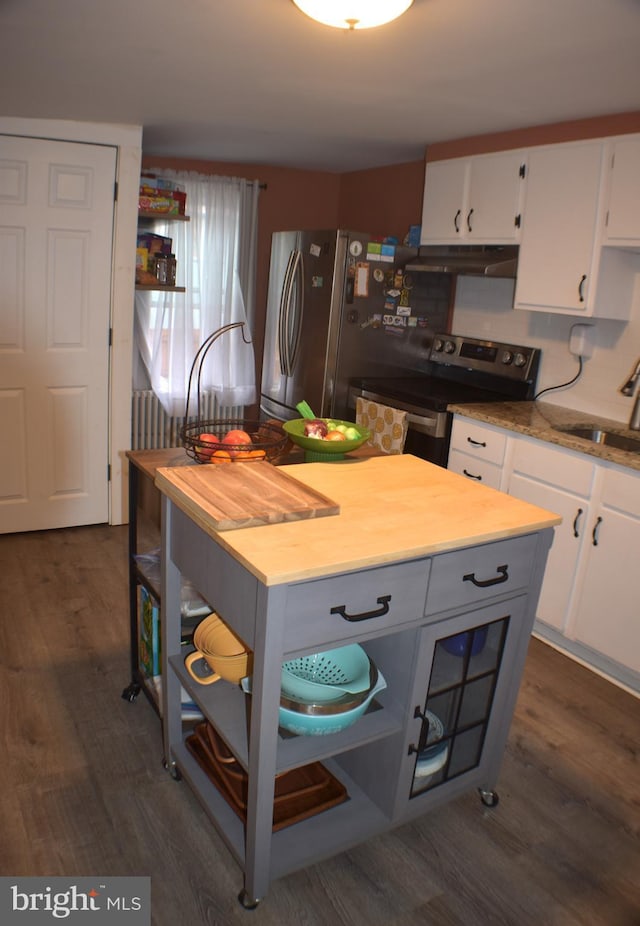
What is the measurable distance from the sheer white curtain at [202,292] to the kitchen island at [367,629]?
9.75 feet

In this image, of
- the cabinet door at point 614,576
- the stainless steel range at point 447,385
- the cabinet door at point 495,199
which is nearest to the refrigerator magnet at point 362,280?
the stainless steel range at point 447,385

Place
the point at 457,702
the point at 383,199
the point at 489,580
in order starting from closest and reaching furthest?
the point at 489,580
the point at 457,702
the point at 383,199

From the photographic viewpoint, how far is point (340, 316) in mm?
4117

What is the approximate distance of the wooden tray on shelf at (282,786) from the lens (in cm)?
191

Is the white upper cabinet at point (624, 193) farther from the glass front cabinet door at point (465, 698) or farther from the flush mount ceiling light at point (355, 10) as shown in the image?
the glass front cabinet door at point (465, 698)

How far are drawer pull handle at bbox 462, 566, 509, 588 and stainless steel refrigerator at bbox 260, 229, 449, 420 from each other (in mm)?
2444

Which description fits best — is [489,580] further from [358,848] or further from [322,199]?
[322,199]

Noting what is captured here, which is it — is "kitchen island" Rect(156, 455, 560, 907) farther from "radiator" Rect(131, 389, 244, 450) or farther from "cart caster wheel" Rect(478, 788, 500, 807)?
"radiator" Rect(131, 389, 244, 450)

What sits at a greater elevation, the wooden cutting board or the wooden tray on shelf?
the wooden cutting board

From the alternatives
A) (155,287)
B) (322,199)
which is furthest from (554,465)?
(322,199)

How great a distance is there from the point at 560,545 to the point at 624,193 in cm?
148

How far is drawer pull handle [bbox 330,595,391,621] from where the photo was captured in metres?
1.59

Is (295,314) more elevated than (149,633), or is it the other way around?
(295,314)

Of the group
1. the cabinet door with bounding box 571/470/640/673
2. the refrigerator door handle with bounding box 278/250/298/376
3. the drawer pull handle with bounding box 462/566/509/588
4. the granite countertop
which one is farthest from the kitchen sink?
the refrigerator door handle with bounding box 278/250/298/376
